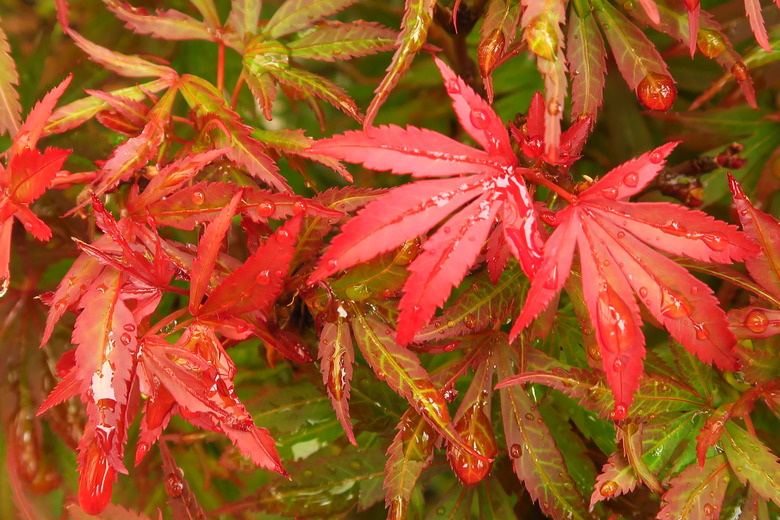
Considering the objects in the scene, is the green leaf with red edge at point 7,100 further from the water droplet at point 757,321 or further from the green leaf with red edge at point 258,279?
the water droplet at point 757,321

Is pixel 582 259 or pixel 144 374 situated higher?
pixel 582 259

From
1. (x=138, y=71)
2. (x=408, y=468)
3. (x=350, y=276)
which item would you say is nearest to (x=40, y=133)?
(x=138, y=71)

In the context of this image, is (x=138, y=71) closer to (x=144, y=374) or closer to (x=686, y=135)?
(x=144, y=374)

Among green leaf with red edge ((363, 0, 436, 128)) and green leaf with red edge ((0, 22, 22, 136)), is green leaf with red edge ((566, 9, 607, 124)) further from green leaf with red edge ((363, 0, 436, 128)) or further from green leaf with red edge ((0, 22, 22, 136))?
green leaf with red edge ((0, 22, 22, 136))

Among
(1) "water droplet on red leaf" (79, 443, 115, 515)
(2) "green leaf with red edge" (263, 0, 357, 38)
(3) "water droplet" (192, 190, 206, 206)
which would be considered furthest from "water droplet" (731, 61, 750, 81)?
(1) "water droplet on red leaf" (79, 443, 115, 515)

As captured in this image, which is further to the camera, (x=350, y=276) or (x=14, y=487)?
(x=14, y=487)

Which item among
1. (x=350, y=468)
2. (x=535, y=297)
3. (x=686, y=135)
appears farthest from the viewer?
(x=686, y=135)

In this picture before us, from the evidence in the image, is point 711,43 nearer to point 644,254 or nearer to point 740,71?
point 740,71
